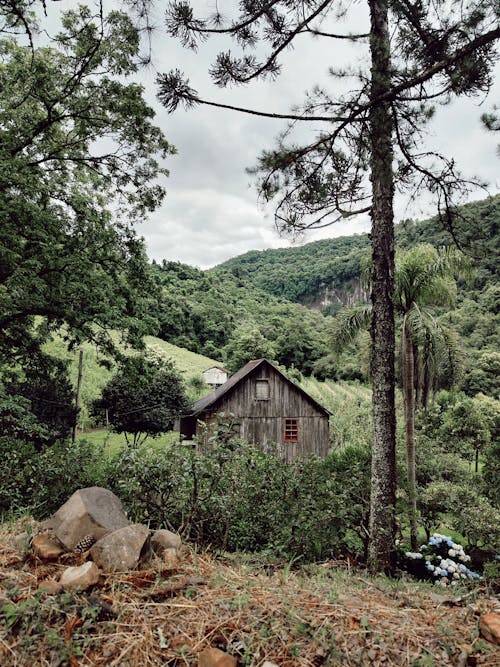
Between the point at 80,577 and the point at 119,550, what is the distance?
12.5 inches

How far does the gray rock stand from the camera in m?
2.37

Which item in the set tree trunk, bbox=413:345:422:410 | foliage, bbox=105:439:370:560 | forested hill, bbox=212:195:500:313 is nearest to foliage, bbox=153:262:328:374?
forested hill, bbox=212:195:500:313

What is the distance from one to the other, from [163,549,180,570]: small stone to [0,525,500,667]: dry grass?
2.8 inches

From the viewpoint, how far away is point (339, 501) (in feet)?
16.5

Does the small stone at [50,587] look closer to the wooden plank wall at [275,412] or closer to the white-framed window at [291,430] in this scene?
the wooden plank wall at [275,412]

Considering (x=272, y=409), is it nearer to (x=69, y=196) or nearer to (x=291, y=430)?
(x=291, y=430)

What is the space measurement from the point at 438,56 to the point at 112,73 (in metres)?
7.49

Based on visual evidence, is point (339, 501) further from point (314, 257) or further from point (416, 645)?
point (314, 257)

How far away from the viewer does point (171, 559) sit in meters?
2.57

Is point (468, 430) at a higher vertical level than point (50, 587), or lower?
lower

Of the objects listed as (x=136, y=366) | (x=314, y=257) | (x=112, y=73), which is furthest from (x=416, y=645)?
(x=314, y=257)

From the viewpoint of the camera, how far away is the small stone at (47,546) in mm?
2471

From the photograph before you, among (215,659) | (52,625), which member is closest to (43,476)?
(52,625)

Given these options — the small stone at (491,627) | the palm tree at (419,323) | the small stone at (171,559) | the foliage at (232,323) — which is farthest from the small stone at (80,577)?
the foliage at (232,323)
